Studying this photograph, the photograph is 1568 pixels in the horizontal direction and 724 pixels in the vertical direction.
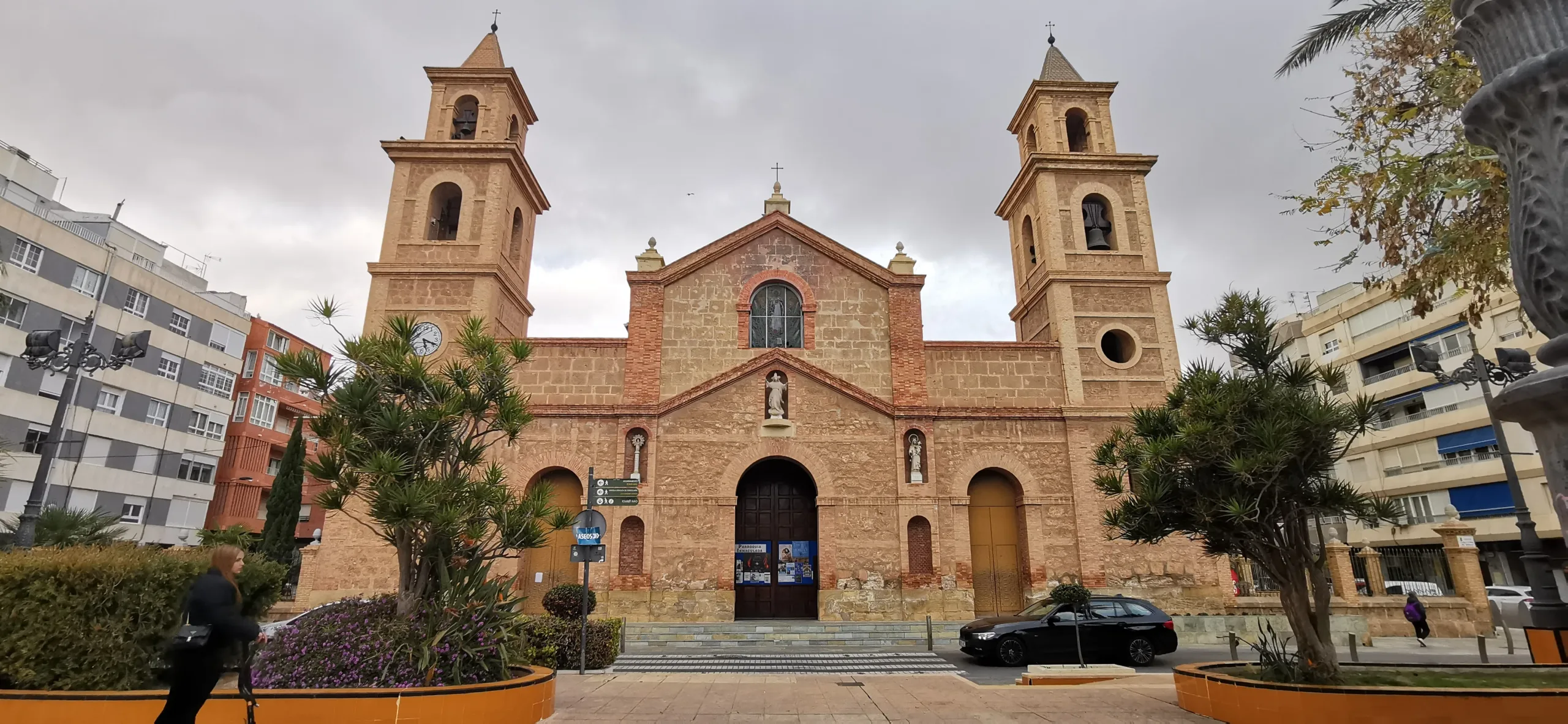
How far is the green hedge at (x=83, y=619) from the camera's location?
7043 mm

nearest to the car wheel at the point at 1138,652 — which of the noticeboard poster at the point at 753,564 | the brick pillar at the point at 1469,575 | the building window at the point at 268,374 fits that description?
the noticeboard poster at the point at 753,564

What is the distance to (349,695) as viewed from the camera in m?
6.98

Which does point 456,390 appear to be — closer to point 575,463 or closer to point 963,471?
point 575,463

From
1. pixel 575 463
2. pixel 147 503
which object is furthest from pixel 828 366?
pixel 147 503

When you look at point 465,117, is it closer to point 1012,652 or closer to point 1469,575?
point 1012,652

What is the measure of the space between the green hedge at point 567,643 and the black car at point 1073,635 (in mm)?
6723

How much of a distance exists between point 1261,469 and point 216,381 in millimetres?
42201

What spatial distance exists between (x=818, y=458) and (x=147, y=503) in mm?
30157

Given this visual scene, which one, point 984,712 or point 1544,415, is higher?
point 1544,415

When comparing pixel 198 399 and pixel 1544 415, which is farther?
pixel 198 399

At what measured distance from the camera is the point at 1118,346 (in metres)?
22.2

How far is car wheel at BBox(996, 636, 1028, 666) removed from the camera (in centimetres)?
1412

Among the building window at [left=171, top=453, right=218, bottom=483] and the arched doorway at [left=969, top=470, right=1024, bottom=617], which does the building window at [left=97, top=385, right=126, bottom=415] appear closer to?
the building window at [left=171, top=453, right=218, bottom=483]

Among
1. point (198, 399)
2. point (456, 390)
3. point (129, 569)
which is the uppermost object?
point (198, 399)
